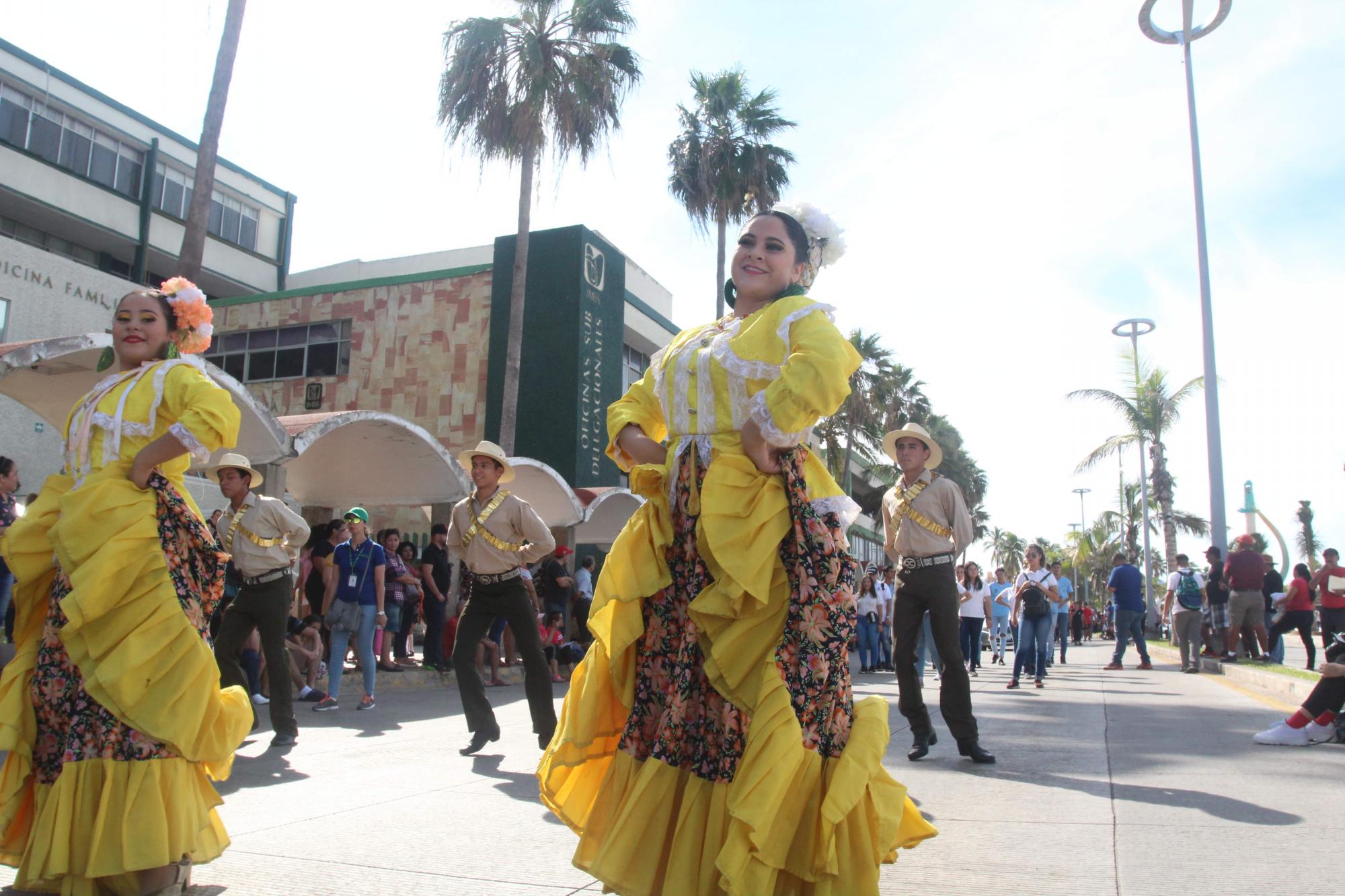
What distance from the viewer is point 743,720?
2.44 meters

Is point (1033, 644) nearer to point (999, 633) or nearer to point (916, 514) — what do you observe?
point (916, 514)

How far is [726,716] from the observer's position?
8.05 feet

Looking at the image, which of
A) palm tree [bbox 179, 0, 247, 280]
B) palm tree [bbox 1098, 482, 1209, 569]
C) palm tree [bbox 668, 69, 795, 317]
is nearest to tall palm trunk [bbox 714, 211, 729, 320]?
palm tree [bbox 668, 69, 795, 317]

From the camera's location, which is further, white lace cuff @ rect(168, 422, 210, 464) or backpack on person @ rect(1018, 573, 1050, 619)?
backpack on person @ rect(1018, 573, 1050, 619)

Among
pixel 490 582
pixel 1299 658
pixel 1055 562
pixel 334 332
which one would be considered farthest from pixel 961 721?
pixel 334 332

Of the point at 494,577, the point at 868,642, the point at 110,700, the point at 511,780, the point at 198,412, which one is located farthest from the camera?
the point at 868,642

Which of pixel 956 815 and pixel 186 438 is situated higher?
pixel 186 438

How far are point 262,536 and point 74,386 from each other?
5.69m

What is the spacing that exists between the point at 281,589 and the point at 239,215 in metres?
31.1

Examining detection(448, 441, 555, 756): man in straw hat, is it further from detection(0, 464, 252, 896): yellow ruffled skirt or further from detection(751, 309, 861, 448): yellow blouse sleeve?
detection(751, 309, 861, 448): yellow blouse sleeve

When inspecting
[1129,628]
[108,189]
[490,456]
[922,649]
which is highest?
[108,189]

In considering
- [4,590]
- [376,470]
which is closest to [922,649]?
[4,590]

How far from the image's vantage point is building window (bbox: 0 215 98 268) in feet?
89.5

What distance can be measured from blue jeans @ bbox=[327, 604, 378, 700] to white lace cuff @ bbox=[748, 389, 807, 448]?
6.83 m
